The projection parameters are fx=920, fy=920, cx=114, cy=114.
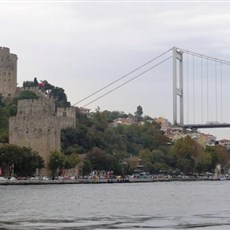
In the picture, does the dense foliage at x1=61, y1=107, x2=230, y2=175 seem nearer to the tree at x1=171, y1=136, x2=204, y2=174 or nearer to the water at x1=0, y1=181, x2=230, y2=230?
the tree at x1=171, y1=136, x2=204, y2=174

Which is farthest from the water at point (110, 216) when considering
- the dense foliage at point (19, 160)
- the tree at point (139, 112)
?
the tree at point (139, 112)

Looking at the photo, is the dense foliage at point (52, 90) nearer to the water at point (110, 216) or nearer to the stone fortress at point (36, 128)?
the stone fortress at point (36, 128)

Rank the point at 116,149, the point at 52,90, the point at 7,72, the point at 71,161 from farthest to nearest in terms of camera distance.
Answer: the point at 52,90
the point at 116,149
the point at 7,72
the point at 71,161

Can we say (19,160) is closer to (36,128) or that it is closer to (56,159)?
(56,159)

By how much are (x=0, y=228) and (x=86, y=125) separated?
197 feet

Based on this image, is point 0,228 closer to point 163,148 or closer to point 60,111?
point 60,111

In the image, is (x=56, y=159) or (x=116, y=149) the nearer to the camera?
(x=56, y=159)

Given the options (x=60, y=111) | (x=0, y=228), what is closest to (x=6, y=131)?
(x=60, y=111)

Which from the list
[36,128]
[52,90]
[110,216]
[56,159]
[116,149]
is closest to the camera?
[110,216]

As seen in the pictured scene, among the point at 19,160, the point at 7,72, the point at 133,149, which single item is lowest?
the point at 19,160

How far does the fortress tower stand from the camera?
266 feet

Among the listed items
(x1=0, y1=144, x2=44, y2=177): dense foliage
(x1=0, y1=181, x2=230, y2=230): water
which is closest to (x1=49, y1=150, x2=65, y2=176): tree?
(x1=0, y1=144, x2=44, y2=177): dense foliage

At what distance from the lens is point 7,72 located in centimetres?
8125

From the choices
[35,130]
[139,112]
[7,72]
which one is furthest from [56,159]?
[139,112]
